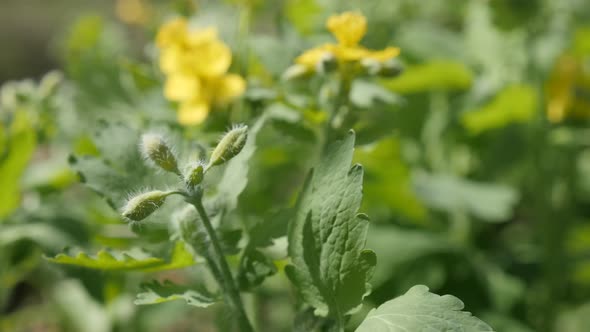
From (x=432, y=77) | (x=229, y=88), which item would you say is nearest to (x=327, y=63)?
(x=229, y=88)

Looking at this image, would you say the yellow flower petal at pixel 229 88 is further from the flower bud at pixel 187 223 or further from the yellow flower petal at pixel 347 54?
the flower bud at pixel 187 223

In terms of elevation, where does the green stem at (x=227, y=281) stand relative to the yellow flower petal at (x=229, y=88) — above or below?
below

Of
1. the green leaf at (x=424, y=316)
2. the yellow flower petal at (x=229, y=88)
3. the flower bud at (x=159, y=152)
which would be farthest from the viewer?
A: the yellow flower petal at (x=229, y=88)

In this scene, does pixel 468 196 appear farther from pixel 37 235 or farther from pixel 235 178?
pixel 37 235

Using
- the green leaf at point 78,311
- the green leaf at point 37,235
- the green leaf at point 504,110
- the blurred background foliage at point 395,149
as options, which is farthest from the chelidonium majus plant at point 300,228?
the green leaf at point 78,311

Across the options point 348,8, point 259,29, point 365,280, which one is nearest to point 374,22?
point 348,8

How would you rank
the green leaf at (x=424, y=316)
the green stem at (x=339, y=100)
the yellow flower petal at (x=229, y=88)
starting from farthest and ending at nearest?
the yellow flower petal at (x=229, y=88), the green stem at (x=339, y=100), the green leaf at (x=424, y=316)
